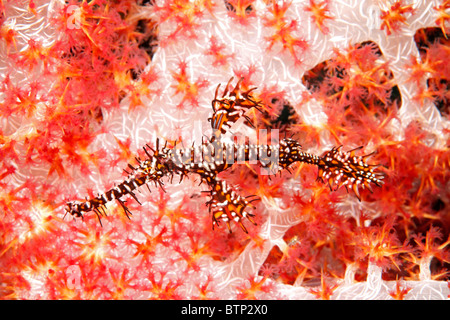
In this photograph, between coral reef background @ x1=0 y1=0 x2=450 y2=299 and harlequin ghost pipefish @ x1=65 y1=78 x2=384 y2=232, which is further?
coral reef background @ x1=0 y1=0 x2=450 y2=299

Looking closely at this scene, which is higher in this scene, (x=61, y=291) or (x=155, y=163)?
(x=155, y=163)

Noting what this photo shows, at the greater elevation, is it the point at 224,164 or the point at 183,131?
the point at 183,131

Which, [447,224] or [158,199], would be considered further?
[447,224]

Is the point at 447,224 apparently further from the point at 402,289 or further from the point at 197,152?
the point at 197,152

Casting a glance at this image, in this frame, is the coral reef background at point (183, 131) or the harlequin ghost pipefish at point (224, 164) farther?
the coral reef background at point (183, 131)

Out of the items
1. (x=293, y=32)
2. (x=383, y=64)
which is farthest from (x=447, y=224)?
(x=293, y=32)

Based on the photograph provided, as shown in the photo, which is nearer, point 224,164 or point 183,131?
point 224,164

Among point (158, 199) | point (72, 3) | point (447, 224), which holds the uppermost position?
point (72, 3)

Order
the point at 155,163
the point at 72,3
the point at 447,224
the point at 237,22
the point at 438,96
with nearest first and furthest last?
the point at 155,163
the point at 72,3
the point at 237,22
the point at 438,96
the point at 447,224
